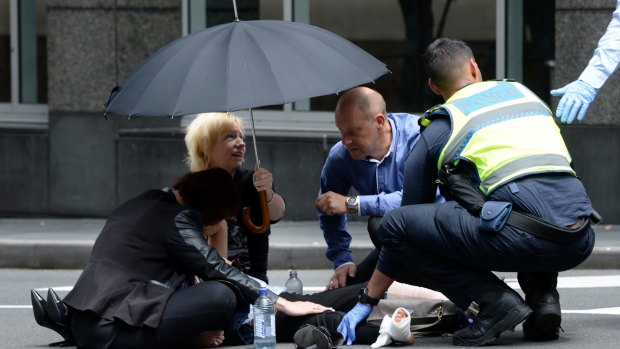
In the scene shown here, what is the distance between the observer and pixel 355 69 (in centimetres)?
693

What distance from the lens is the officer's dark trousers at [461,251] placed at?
6262mm

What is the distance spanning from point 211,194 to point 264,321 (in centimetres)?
63

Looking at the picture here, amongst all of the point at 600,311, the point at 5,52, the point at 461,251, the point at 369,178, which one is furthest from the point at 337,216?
the point at 5,52

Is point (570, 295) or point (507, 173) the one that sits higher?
point (507, 173)

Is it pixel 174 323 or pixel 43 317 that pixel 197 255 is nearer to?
pixel 174 323

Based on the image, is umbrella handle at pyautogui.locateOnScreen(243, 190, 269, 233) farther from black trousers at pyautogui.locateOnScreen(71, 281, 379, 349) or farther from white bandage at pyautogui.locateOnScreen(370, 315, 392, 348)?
white bandage at pyautogui.locateOnScreen(370, 315, 392, 348)

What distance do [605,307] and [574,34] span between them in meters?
4.63

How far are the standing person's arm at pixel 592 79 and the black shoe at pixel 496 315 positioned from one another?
117 centimetres

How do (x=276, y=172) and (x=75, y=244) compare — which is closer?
(x=75, y=244)

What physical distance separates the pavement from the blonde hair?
11.1ft

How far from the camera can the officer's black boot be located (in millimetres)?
6496

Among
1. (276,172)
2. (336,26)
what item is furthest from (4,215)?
(336,26)

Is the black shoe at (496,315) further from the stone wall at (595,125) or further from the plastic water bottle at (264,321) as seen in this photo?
the stone wall at (595,125)

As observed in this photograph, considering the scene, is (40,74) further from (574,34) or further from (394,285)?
(394,285)
